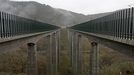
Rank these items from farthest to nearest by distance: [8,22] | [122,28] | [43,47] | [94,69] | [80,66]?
[43,47] < [80,66] < [94,69] < [8,22] < [122,28]

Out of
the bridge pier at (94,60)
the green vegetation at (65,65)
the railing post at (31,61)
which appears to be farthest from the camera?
the green vegetation at (65,65)

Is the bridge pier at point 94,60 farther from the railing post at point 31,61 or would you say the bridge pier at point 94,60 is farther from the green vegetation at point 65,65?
the green vegetation at point 65,65

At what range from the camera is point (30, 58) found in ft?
81.4

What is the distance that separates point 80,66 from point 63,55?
2092 centimetres

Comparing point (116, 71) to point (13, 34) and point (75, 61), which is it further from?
point (13, 34)

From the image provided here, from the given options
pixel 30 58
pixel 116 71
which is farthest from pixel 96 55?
pixel 116 71

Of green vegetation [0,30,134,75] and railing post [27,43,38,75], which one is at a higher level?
railing post [27,43,38,75]

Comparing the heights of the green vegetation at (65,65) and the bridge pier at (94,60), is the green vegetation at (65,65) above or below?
below

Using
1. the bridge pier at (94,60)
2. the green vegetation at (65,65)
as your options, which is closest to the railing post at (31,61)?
the bridge pier at (94,60)

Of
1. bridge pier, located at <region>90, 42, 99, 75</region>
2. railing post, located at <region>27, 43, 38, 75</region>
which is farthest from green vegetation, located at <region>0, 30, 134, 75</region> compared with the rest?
railing post, located at <region>27, 43, 38, 75</region>

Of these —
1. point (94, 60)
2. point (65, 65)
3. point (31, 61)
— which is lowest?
point (65, 65)

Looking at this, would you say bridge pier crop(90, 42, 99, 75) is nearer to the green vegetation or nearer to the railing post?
the railing post

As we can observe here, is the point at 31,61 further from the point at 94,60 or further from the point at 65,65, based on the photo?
the point at 65,65

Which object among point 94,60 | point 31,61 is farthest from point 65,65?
point 31,61
